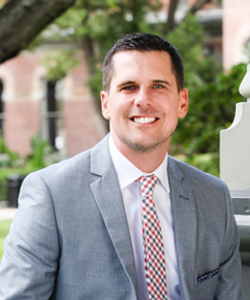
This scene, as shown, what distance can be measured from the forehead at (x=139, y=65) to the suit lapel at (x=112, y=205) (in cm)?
40

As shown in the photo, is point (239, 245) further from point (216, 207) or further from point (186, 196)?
point (186, 196)

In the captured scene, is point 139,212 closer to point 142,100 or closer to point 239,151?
point 142,100

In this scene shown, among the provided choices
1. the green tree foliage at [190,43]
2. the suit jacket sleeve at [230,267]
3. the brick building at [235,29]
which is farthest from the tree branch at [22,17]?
the brick building at [235,29]

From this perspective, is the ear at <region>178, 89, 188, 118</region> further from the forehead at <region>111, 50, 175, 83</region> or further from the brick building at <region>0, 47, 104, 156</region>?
the brick building at <region>0, 47, 104, 156</region>

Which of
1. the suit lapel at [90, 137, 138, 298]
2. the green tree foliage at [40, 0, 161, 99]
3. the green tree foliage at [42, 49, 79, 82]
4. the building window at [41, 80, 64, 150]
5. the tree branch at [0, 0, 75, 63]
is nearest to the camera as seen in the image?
the suit lapel at [90, 137, 138, 298]

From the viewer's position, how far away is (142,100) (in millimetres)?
1955

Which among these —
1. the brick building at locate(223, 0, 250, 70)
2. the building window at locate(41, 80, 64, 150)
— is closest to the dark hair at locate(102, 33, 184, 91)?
the brick building at locate(223, 0, 250, 70)

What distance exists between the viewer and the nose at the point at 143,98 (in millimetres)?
1955

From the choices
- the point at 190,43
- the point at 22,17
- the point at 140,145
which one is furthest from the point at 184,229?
the point at 190,43

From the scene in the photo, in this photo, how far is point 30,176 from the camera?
189cm

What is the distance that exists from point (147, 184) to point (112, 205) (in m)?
0.23

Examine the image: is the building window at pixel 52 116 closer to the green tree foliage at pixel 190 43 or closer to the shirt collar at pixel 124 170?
the green tree foliage at pixel 190 43

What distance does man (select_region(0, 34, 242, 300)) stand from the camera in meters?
1.77

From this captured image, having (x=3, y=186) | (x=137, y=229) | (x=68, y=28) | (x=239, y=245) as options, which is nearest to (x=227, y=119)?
(x=239, y=245)
